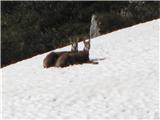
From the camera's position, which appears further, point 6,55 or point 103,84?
point 6,55

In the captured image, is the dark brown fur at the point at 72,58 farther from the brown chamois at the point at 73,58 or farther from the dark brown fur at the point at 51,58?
the dark brown fur at the point at 51,58

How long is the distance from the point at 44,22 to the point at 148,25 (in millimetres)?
15850

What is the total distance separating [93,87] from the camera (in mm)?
18703

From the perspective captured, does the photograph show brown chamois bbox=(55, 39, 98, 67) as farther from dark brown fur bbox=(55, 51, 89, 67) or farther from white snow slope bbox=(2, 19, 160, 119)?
white snow slope bbox=(2, 19, 160, 119)

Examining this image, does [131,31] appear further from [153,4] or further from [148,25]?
[153,4]

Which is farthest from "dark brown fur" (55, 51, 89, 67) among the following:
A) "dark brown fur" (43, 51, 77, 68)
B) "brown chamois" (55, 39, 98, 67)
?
"dark brown fur" (43, 51, 77, 68)

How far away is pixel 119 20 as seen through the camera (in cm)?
3694

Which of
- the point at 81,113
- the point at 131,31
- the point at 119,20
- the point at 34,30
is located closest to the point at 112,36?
the point at 131,31

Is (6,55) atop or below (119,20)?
below

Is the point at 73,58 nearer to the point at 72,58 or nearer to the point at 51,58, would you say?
the point at 72,58

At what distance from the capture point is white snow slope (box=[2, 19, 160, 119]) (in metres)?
16.6

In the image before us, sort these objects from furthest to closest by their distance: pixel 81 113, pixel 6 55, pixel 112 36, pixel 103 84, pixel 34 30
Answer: pixel 34 30
pixel 6 55
pixel 112 36
pixel 103 84
pixel 81 113

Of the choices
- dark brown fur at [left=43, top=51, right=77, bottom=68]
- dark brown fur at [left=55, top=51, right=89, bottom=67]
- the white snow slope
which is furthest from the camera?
dark brown fur at [left=43, top=51, right=77, bottom=68]

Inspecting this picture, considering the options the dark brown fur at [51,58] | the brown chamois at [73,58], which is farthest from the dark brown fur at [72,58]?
the dark brown fur at [51,58]
